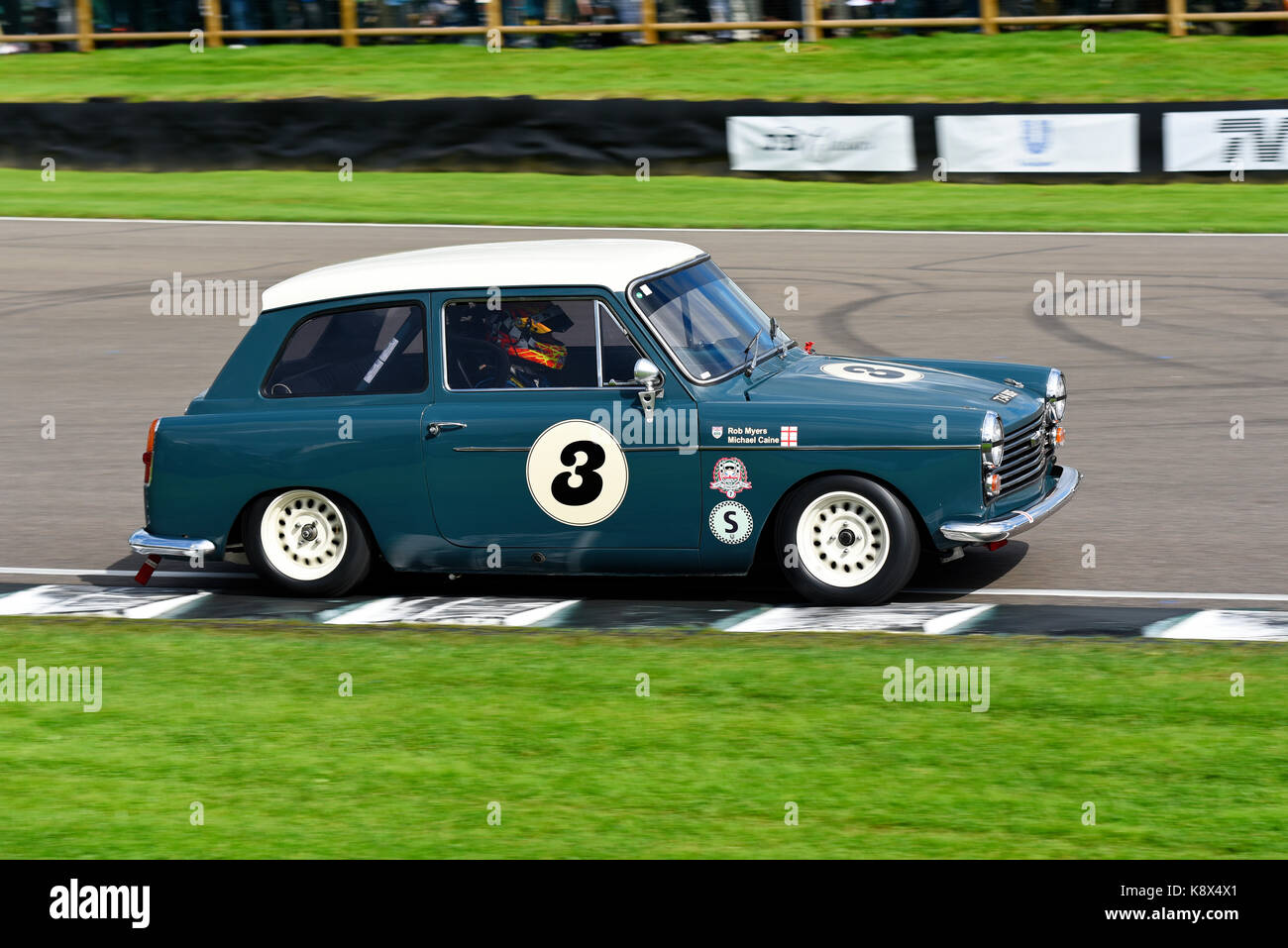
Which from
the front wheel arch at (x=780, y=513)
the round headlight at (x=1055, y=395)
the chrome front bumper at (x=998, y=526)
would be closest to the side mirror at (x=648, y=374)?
the front wheel arch at (x=780, y=513)

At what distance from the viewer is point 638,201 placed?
22750 millimetres

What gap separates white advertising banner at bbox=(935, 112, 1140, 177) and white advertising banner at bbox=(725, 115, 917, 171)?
0.61 metres

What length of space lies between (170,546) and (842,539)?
3.23 m

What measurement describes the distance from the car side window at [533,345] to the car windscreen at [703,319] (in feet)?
0.65

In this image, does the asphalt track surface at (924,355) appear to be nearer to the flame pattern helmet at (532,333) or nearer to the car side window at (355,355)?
the car side window at (355,355)

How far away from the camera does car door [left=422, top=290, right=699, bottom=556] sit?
25.6ft

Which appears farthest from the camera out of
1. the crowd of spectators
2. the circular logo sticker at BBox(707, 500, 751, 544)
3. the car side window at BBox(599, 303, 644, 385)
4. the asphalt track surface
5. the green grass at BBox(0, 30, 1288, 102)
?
the crowd of spectators

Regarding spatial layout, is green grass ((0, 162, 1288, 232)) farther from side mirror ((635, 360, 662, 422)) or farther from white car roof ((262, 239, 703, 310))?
side mirror ((635, 360, 662, 422))

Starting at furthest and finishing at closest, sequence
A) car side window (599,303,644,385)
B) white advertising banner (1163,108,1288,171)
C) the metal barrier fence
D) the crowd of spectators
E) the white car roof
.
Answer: the crowd of spectators → the metal barrier fence → white advertising banner (1163,108,1288,171) → the white car roof → car side window (599,303,644,385)

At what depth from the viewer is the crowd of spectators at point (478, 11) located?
30.1 m

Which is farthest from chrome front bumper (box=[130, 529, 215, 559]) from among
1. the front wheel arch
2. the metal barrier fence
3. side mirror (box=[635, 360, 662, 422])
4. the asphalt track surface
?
the metal barrier fence

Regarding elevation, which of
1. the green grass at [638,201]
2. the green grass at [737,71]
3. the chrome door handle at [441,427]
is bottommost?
the chrome door handle at [441,427]

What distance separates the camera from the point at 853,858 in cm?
514
